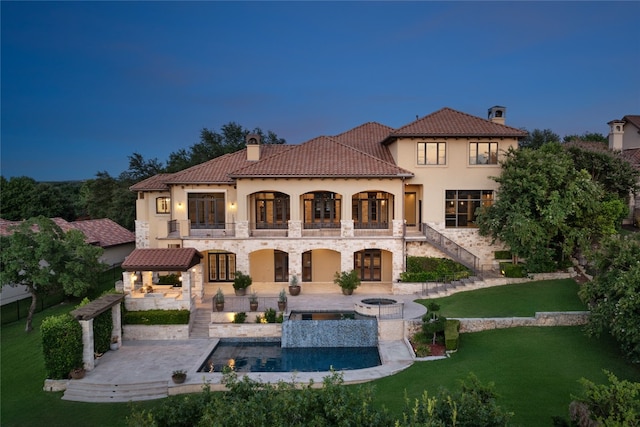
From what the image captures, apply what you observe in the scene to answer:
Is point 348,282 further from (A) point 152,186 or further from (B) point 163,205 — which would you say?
(A) point 152,186

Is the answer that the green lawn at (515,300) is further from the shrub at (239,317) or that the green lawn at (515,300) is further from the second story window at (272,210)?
the second story window at (272,210)

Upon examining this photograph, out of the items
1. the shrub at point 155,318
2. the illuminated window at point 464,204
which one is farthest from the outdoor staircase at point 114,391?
the illuminated window at point 464,204

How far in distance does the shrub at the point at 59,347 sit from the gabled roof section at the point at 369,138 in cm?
1956

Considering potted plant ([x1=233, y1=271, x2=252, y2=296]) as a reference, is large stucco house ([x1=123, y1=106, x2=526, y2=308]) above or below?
above

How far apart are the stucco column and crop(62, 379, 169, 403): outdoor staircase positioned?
1.04 m

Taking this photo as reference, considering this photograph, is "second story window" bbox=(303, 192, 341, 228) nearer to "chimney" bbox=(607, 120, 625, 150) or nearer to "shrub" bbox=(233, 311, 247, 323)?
"shrub" bbox=(233, 311, 247, 323)

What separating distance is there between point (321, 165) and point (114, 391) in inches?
606

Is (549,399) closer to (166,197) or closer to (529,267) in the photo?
(529,267)

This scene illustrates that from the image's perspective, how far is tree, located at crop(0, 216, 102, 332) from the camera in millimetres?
19812

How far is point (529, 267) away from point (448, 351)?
30.1 feet

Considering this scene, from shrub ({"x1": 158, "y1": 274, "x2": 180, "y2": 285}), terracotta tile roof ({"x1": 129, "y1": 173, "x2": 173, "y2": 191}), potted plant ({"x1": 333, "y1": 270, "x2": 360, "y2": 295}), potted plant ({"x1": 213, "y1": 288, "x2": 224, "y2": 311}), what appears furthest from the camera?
terracotta tile roof ({"x1": 129, "y1": 173, "x2": 173, "y2": 191})

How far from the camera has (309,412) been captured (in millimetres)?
7059

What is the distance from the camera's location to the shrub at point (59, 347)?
15805 mm

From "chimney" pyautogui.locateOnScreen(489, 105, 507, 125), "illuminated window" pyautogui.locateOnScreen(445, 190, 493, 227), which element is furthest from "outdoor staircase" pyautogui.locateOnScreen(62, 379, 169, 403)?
"chimney" pyautogui.locateOnScreen(489, 105, 507, 125)
